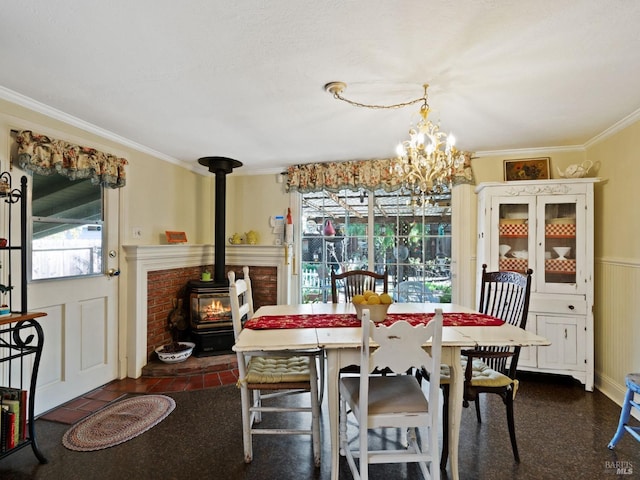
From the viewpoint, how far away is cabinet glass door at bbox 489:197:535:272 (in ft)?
10.3

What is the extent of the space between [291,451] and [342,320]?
2.78 feet

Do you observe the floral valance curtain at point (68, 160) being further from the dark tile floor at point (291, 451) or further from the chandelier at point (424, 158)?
the chandelier at point (424, 158)

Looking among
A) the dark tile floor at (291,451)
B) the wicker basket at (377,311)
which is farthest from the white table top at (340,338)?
the dark tile floor at (291,451)

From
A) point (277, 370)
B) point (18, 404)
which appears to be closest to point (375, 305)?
point (277, 370)

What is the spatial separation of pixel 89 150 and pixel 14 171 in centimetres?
55

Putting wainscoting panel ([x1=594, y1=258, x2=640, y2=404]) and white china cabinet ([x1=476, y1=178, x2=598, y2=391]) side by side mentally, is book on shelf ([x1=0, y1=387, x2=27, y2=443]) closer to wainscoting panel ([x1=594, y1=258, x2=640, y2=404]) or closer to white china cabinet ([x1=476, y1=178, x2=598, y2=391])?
white china cabinet ([x1=476, y1=178, x2=598, y2=391])

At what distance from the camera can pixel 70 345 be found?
8.79 feet

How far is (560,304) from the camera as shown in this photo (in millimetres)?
3000

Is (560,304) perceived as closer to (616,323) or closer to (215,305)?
(616,323)

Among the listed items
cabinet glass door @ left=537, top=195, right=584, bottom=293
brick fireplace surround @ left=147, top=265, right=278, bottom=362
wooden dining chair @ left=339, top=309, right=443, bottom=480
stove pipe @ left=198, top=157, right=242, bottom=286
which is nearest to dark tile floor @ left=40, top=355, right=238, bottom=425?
brick fireplace surround @ left=147, top=265, right=278, bottom=362

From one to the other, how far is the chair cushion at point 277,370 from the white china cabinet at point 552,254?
214cm

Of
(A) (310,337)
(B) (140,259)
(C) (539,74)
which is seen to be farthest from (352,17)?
(B) (140,259)

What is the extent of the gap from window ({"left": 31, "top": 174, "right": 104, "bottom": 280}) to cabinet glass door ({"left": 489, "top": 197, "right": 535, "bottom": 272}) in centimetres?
360

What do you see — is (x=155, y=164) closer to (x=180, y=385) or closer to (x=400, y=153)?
(x=180, y=385)
